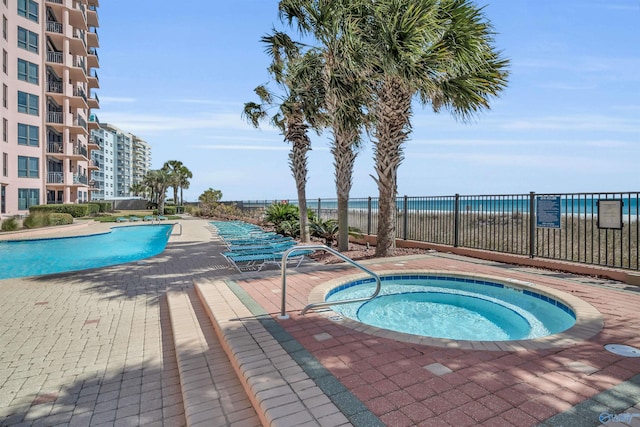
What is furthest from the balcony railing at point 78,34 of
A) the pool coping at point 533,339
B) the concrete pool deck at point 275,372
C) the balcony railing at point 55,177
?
the pool coping at point 533,339

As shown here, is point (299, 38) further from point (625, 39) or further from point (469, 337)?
point (469, 337)

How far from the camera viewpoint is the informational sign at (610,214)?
7.28 metres

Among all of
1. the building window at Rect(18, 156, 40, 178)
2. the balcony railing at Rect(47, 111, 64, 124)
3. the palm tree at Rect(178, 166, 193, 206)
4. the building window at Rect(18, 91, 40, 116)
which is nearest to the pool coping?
the building window at Rect(18, 156, 40, 178)

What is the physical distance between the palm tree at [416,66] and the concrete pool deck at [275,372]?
554 centimetres

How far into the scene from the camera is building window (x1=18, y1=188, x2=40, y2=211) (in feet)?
87.6

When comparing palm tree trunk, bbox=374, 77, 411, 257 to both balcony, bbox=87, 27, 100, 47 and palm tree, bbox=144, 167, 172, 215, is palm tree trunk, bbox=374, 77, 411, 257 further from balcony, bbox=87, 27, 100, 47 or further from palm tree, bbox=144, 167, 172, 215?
palm tree, bbox=144, 167, 172, 215

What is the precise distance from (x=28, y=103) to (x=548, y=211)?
1424 inches

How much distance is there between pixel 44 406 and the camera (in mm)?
3188

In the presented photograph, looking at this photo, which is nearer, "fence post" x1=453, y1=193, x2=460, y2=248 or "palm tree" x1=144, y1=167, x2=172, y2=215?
"fence post" x1=453, y1=193, x2=460, y2=248

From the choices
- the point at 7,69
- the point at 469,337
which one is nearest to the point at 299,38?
the point at 469,337

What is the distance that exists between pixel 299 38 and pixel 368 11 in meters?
3.48

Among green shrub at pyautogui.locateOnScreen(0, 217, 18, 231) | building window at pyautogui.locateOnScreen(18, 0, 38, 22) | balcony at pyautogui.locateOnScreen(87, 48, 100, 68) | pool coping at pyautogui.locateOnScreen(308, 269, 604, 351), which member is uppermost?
balcony at pyautogui.locateOnScreen(87, 48, 100, 68)

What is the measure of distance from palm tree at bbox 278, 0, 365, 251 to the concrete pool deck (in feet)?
21.1

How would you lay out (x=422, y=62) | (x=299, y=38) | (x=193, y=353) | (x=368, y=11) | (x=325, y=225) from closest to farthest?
(x=193, y=353), (x=422, y=62), (x=368, y=11), (x=299, y=38), (x=325, y=225)
